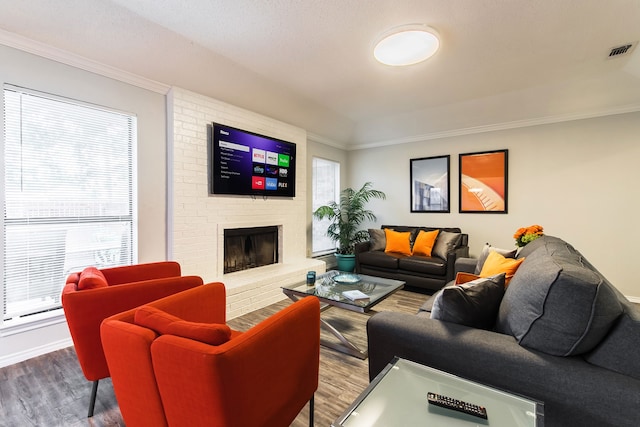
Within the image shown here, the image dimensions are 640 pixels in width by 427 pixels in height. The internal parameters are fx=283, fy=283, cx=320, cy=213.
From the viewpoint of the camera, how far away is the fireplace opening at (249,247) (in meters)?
3.78

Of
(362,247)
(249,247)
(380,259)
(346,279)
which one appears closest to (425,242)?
(380,259)

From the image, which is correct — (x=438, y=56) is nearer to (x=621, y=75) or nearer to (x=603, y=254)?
(x=621, y=75)

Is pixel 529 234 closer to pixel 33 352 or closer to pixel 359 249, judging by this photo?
pixel 359 249

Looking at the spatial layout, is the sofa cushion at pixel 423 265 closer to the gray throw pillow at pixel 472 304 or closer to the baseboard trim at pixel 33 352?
the gray throw pillow at pixel 472 304

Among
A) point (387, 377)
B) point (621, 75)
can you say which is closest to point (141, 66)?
point (387, 377)

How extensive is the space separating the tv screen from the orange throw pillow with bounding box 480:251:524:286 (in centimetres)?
288

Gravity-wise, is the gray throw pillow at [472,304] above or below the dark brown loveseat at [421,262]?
above

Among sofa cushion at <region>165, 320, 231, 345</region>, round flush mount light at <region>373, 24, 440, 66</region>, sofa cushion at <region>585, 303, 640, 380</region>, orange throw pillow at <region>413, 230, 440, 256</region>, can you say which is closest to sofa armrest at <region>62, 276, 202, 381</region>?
sofa cushion at <region>165, 320, 231, 345</region>

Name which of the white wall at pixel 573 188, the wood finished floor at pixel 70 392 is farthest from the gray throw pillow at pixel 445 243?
the wood finished floor at pixel 70 392

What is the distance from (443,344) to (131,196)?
308 cm

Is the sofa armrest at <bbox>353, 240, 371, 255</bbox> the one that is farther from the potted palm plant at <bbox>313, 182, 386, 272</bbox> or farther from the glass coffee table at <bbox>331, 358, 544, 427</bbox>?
the glass coffee table at <bbox>331, 358, 544, 427</bbox>

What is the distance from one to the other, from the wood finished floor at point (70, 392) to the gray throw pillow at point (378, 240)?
2.42 meters

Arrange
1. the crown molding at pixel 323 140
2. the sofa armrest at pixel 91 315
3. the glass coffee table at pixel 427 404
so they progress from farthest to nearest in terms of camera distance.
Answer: the crown molding at pixel 323 140, the sofa armrest at pixel 91 315, the glass coffee table at pixel 427 404

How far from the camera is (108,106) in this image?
272 cm
